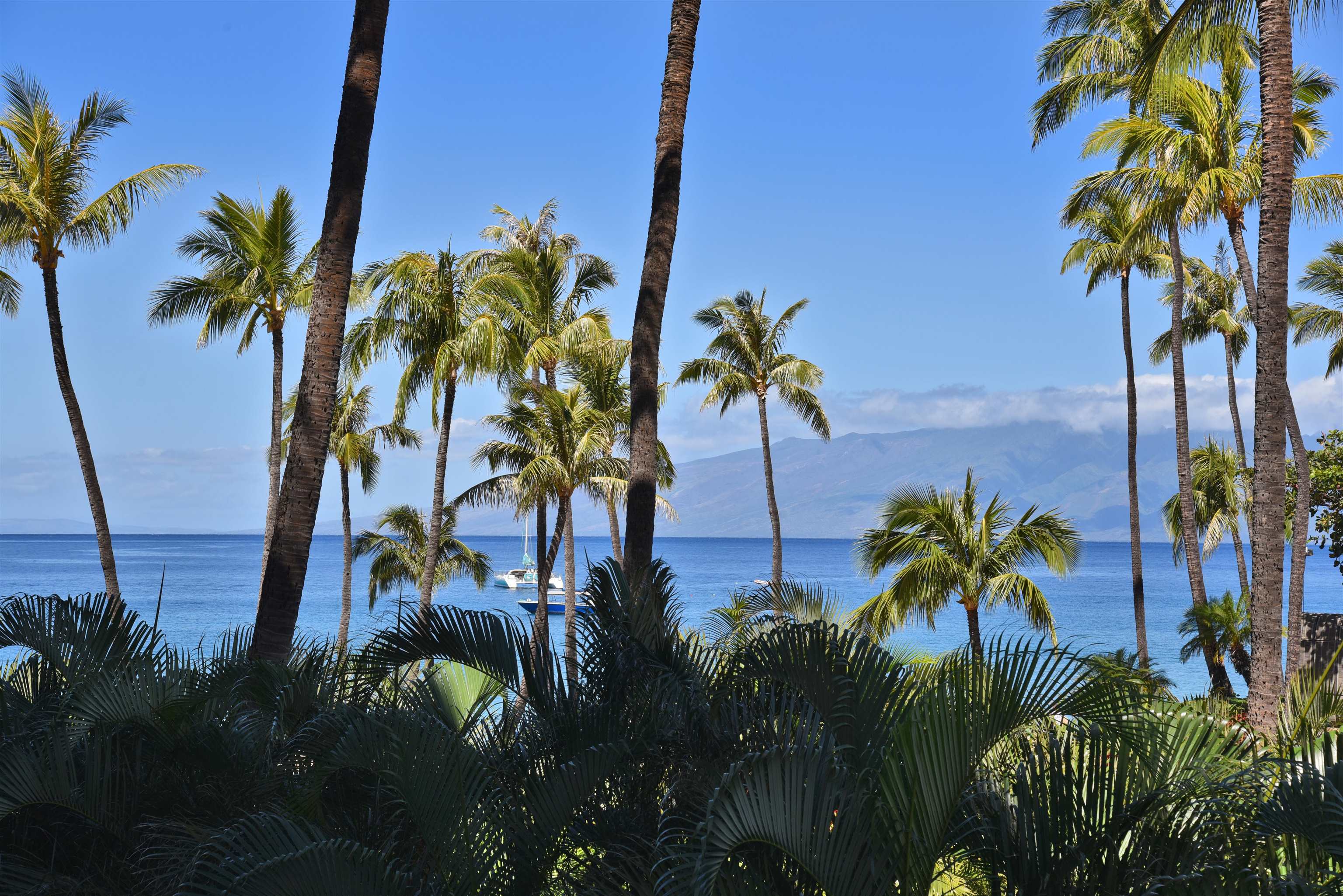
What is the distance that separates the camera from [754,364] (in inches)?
1226

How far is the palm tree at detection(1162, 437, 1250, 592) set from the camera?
2920 centimetres

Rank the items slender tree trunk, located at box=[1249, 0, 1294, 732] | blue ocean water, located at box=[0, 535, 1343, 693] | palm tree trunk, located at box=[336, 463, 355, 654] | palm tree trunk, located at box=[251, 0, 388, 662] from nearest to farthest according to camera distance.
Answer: palm tree trunk, located at box=[251, 0, 388, 662], slender tree trunk, located at box=[1249, 0, 1294, 732], palm tree trunk, located at box=[336, 463, 355, 654], blue ocean water, located at box=[0, 535, 1343, 693]

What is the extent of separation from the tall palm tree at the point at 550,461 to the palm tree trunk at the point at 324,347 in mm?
16184

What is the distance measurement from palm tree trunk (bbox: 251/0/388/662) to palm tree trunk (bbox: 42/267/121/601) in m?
11.9

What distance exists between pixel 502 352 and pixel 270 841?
1975 centimetres

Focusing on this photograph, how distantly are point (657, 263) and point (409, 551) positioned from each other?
3073 cm

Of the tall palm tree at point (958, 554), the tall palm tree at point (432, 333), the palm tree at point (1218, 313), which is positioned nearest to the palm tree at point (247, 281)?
the tall palm tree at point (432, 333)

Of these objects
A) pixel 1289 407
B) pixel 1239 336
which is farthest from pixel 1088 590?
pixel 1289 407

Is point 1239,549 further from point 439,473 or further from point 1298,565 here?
point 439,473

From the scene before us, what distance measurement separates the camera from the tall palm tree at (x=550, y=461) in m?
24.4

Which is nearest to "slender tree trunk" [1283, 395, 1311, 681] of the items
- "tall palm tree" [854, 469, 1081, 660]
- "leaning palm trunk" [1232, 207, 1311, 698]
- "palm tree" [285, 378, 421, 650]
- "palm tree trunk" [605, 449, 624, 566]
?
"leaning palm trunk" [1232, 207, 1311, 698]

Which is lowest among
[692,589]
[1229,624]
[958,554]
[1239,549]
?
[692,589]

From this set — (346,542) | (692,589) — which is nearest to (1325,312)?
(346,542)

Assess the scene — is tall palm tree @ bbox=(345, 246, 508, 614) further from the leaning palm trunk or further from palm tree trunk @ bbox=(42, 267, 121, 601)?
the leaning palm trunk
